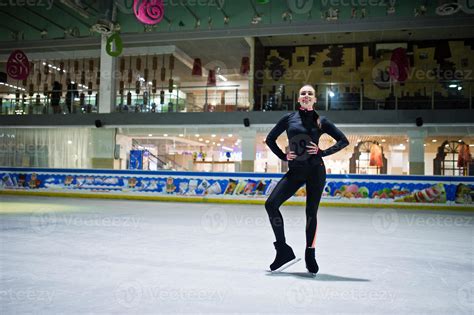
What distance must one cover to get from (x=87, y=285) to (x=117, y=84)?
1590cm

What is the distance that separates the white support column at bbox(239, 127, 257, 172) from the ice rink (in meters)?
9.44

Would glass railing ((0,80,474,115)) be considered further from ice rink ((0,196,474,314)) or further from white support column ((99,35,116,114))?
ice rink ((0,196,474,314))

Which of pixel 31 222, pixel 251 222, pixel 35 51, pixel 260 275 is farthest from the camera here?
pixel 35 51

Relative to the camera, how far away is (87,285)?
3000 millimetres

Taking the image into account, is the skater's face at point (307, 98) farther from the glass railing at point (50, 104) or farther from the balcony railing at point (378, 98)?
the glass railing at point (50, 104)

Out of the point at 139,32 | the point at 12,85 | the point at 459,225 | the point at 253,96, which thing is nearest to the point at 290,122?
the point at 459,225

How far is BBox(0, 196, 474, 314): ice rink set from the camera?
2.61 m

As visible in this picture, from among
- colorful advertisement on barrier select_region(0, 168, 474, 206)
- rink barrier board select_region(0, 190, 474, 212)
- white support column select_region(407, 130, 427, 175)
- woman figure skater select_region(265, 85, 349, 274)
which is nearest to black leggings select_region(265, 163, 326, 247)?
woman figure skater select_region(265, 85, 349, 274)

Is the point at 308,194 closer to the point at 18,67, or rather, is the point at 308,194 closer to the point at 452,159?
the point at 18,67

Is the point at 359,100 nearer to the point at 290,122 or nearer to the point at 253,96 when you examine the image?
the point at 253,96

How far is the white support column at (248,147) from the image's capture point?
15.9 m

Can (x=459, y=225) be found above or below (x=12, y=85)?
below

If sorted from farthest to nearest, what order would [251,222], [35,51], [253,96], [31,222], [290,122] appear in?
[35,51]
[253,96]
[251,222]
[31,222]
[290,122]

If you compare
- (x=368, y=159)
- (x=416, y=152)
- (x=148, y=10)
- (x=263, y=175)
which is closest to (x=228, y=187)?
(x=263, y=175)
